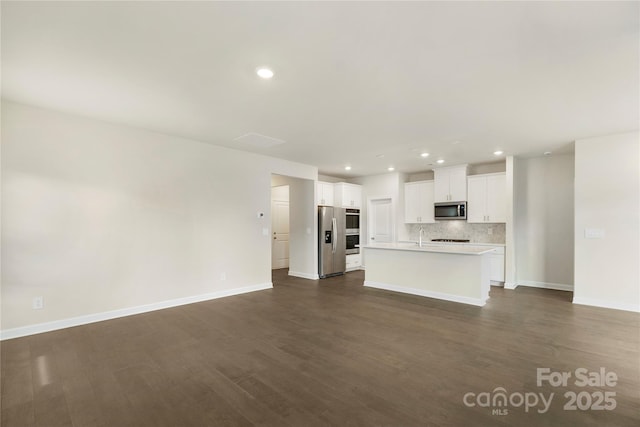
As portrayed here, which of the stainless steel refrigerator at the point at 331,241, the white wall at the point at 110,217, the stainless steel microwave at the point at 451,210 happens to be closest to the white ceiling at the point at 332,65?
the white wall at the point at 110,217

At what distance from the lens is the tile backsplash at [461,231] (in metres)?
6.71

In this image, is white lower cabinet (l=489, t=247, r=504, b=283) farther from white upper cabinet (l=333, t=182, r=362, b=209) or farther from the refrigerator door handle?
white upper cabinet (l=333, t=182, r=362, b=209)

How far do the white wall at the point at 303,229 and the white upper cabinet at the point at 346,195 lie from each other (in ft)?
3.72

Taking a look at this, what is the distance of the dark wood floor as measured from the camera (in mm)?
2039

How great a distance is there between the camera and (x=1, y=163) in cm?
333

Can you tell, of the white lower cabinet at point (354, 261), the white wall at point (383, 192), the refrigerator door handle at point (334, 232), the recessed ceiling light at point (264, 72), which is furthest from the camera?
the white lower cabinet at point (354, 261)

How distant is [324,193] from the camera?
7.69 metres

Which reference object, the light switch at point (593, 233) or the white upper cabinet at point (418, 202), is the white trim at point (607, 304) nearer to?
the light switch at point (593, 233)

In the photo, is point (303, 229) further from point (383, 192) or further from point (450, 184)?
point (450, 184)

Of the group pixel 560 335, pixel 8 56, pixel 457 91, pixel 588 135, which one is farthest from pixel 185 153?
pixel 588 135

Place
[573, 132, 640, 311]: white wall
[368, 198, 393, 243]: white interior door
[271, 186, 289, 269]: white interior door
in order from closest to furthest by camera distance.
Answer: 1. [573, 132, 640, 311]: white wall
2. [368, 198, 393, 243]: white interior door
3. [271, 186, 289, 269]: white interior door

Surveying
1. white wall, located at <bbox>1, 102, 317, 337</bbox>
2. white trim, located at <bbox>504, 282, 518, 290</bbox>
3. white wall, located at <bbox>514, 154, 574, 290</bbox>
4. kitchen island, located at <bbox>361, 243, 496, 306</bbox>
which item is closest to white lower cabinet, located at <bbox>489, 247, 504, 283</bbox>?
white trim, located at <bbox>504, 282, 518, 290</bbox>

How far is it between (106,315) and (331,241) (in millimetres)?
4620

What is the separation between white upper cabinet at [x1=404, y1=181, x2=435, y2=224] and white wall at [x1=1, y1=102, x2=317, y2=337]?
4.25 m
